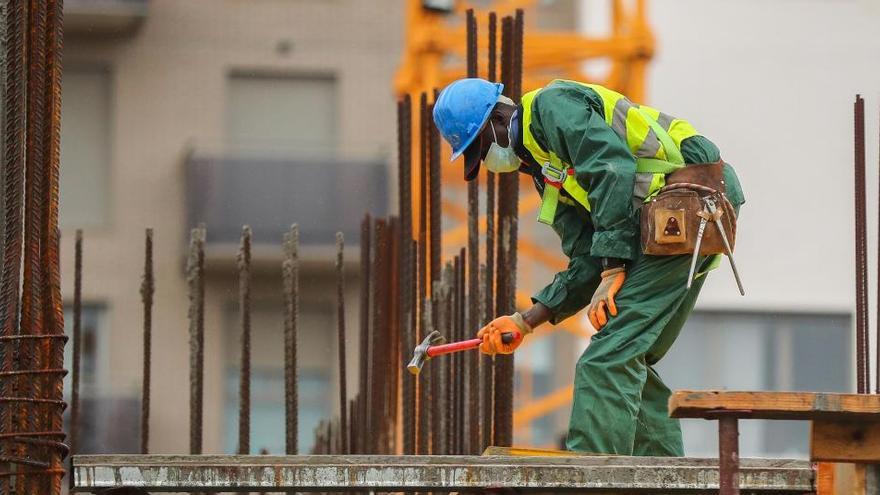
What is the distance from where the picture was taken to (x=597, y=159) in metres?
8.00

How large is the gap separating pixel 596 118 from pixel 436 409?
10.7 feet

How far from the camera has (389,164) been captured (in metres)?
31.0

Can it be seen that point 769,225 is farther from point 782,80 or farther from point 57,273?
point 57,273

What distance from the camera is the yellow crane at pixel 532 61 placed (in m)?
29.1

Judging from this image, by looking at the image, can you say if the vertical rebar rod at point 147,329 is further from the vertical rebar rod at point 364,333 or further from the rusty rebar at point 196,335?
the vertical rebar rod at point 364,333

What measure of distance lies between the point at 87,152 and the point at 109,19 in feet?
6.27

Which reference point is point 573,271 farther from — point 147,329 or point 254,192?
point 254,192

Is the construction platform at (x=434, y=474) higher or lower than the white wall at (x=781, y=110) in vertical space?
lower

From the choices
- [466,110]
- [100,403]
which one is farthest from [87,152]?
[466,110]

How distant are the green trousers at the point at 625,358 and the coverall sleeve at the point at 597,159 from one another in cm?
14

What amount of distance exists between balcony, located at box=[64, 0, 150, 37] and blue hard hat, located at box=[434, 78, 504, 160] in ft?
76.2

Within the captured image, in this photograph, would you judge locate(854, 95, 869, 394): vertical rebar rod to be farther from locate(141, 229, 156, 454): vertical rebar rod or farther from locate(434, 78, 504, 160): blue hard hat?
locate(141, 229, 156, 454): vertical rebar rod

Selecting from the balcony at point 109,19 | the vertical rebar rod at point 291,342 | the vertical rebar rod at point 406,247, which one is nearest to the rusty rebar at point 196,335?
the vertical rebar rod at point 291,342

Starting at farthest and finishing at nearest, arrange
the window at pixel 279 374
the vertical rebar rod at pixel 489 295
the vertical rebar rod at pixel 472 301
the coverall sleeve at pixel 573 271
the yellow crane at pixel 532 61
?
the window at pixel 279 374 < the yellow crane at pixel 532 61 < the vertical rebar rod at pixel 489 295 < the vertical rebar rod at pixel 472 301 < the coverall sleeve at pixel 573 271
